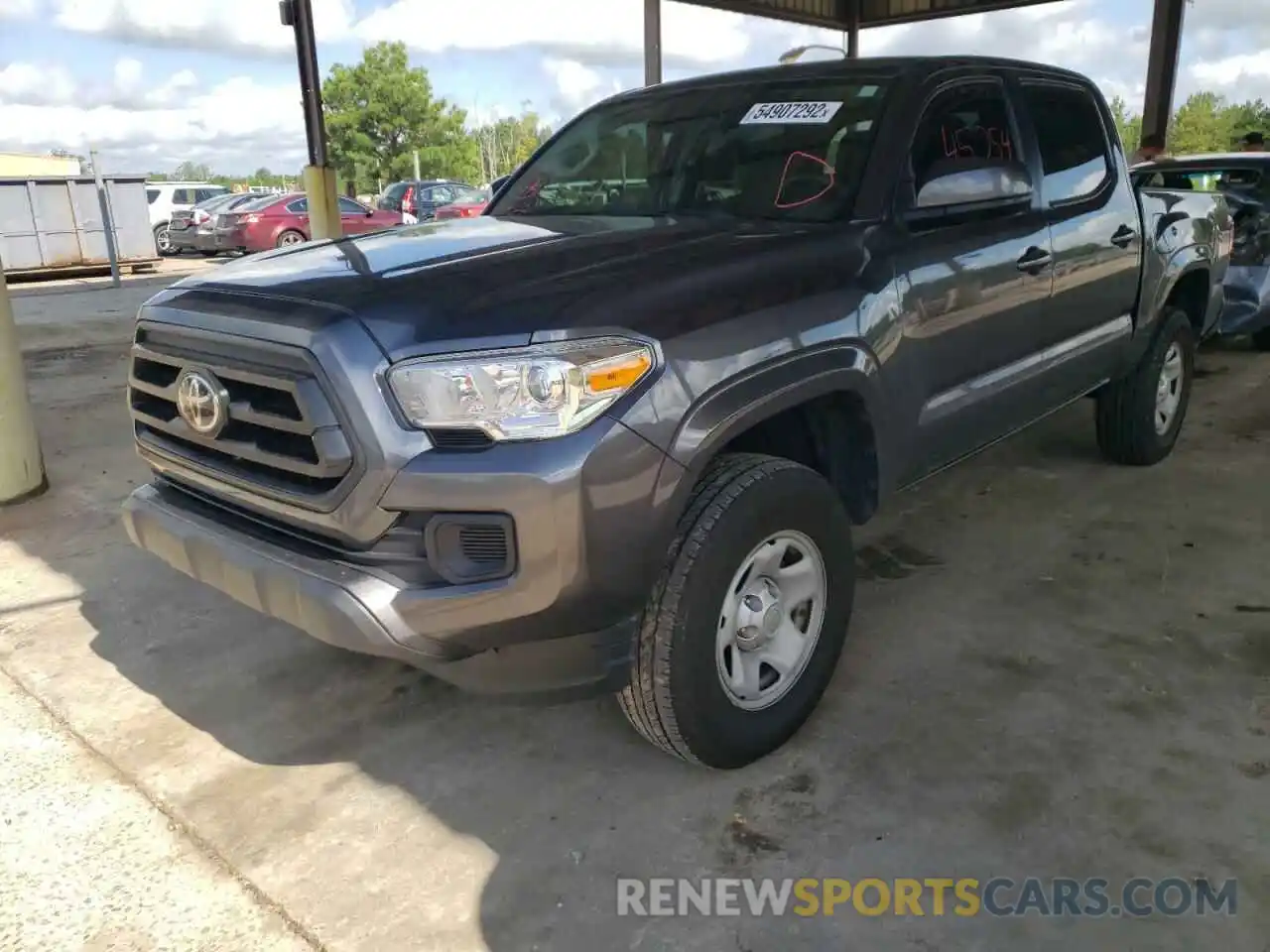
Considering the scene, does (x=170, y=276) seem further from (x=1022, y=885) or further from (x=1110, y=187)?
(x=1022, y=885)

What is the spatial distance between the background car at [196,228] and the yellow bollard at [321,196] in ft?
32.1

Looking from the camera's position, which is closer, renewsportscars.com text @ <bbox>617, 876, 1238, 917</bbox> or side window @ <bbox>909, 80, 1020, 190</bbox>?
renewsportscars.com text @ <bbox>617, 876, 1238, 917</bbox>

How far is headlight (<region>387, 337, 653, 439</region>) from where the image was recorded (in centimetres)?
216

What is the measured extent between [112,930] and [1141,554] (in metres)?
3.75

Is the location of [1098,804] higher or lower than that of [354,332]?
lower

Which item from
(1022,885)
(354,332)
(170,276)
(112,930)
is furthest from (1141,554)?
(170,276)

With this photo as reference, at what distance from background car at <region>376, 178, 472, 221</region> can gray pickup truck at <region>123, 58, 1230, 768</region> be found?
52.6ft

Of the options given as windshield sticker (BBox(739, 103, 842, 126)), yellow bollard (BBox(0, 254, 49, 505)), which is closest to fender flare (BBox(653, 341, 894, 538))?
windshield sticker (BBox(739, 103, 842, 126))

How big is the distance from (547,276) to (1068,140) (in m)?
2.64

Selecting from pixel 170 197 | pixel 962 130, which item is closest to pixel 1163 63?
pixel 962 130

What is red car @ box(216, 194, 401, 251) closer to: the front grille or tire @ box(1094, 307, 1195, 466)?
tire @ box(1094, 307, 1195, 466)

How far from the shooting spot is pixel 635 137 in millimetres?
3775

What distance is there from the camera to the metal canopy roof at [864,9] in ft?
49.4

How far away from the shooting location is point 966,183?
3.10m
